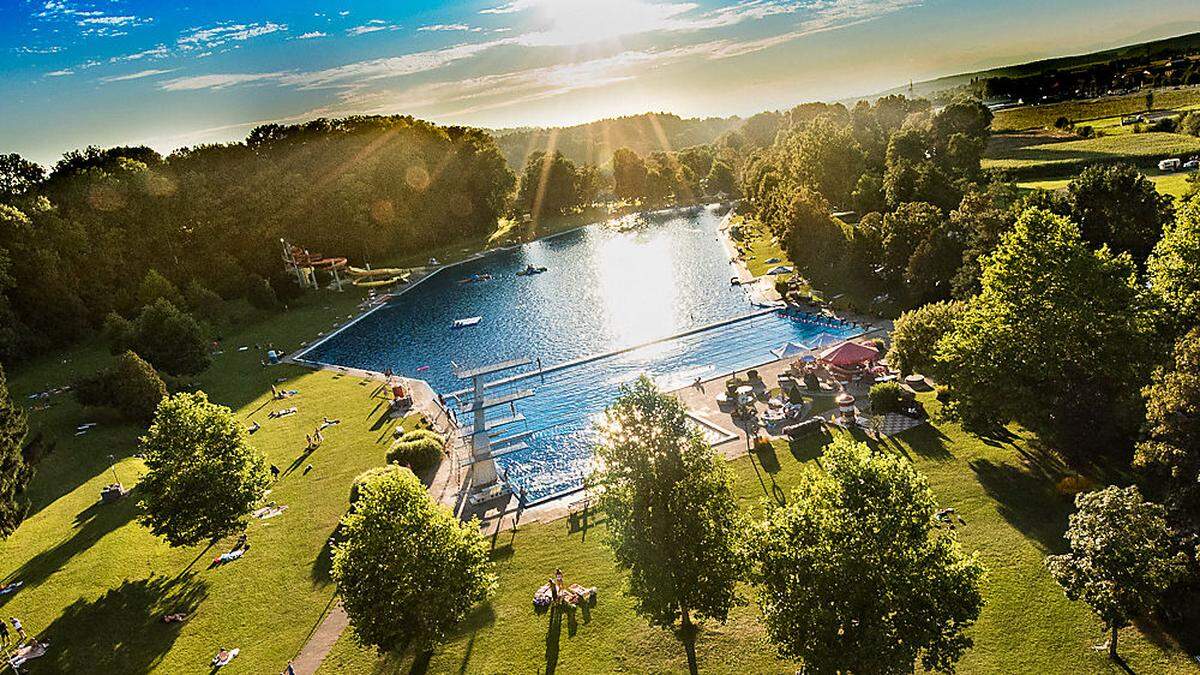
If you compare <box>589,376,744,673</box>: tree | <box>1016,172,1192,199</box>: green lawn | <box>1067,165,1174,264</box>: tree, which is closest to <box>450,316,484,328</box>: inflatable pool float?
<box>589,376,744,673</box>: tree

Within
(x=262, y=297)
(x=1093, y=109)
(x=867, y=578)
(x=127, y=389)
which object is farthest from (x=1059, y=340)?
(x=1093, y=109)

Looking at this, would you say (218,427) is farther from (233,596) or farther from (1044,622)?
(1044,622)

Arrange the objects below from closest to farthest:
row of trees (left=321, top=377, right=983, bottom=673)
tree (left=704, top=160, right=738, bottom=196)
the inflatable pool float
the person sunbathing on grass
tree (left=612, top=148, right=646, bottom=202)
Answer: row of trees (left=321, top=377, right=983, bottom=673)
the person sunbathing on grass
the inflatable pool float
tree (left=612, top=148, right=646, bottom=202)
tree (left=704, top=160, right=738, bottom=196)

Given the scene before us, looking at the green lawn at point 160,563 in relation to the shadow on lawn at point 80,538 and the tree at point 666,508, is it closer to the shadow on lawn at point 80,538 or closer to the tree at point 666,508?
the shadow on lawn at point 80,538

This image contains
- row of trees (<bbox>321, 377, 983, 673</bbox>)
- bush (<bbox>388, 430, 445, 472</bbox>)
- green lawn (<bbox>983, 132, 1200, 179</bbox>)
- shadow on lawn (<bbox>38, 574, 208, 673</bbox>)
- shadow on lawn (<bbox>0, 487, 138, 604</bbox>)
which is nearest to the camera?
row of trees (<bbox>321, 377, 983, 673</bbox>)

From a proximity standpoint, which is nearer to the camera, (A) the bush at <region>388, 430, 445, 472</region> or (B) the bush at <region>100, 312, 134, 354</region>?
(A) the bush at <region>388, 430, 445, 472</region>

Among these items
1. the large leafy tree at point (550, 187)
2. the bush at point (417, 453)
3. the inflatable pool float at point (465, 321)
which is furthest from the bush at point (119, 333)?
the large leafy tree at point (550, 187)

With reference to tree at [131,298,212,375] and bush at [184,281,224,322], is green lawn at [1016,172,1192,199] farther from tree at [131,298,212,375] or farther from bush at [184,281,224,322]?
bush at [184,281,224,322]

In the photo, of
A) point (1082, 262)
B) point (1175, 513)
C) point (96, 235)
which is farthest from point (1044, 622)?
point (96, 235)
